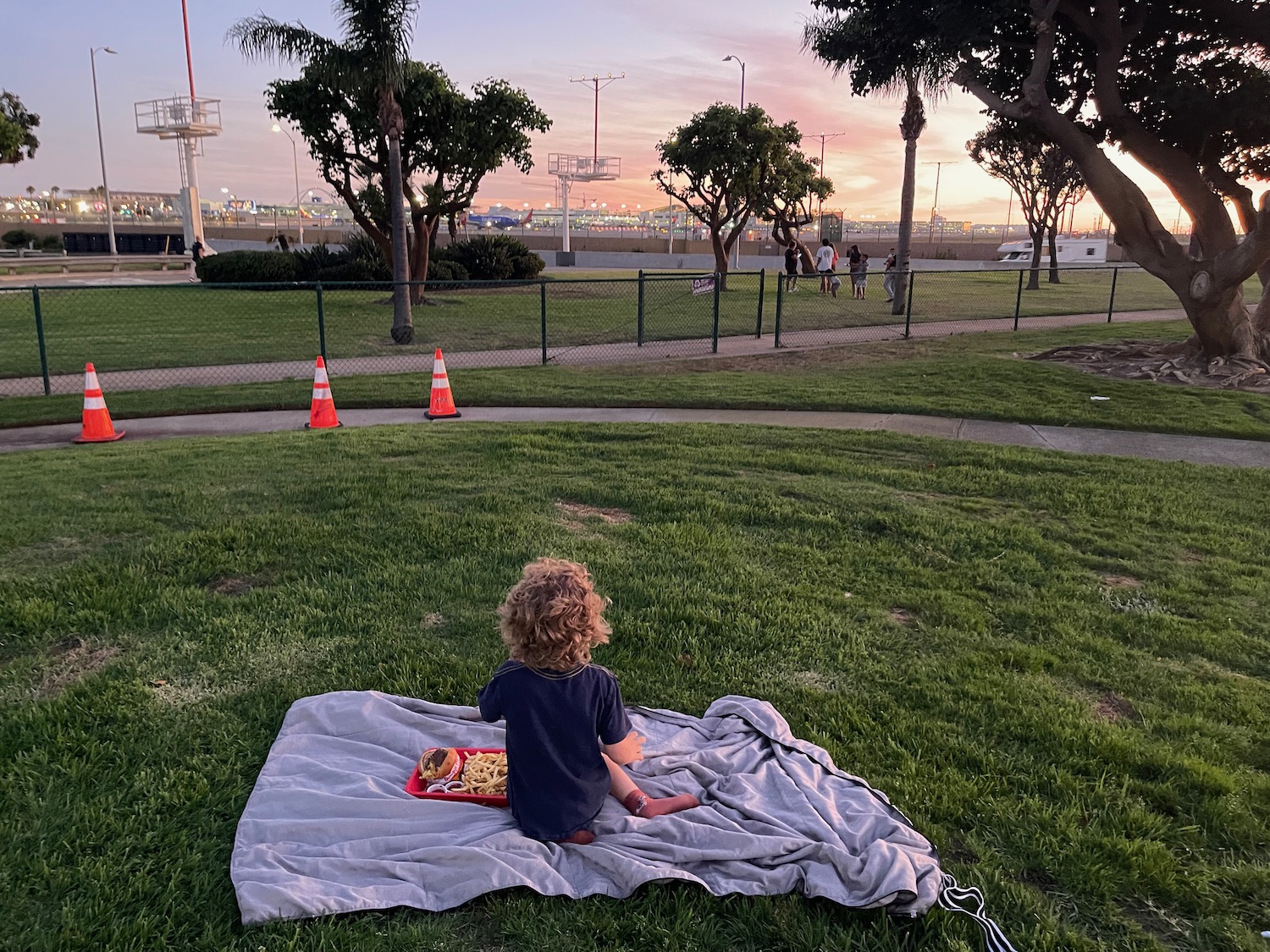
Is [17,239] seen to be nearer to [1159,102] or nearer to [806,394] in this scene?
[806,394]

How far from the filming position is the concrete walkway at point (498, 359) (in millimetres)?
11781

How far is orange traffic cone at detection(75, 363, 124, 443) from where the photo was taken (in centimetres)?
867

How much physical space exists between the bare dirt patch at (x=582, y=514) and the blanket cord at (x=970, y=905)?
3481 mm

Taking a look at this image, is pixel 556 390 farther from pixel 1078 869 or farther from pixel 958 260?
pixel 958 260

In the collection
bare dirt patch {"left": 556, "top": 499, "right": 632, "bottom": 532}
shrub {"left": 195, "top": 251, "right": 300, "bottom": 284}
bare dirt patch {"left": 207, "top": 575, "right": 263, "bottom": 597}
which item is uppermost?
shrub {"left": 195, "top": 251, "right": 300, "bottom": 284}

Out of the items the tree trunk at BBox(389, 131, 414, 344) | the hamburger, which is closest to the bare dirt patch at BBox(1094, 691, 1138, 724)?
the hamburger

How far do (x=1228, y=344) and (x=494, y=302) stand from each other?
16908 millimetres

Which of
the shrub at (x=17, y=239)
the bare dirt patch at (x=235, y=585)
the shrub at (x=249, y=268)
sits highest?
the shrub at (x=17, y=239)

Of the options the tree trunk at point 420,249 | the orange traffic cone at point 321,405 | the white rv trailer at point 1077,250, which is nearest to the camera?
the orange traffic cone at point 321,405

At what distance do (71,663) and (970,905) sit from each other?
3715 mm

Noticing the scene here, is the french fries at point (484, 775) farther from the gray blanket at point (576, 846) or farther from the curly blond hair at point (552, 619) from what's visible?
the curly blond hair at point (552, 619)

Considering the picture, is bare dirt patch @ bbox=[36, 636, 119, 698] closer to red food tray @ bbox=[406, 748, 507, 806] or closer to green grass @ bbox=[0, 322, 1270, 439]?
red food tray @ bbox=[406, 748, 507, 806]

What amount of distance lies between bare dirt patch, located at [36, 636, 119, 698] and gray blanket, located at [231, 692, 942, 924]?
1.14m

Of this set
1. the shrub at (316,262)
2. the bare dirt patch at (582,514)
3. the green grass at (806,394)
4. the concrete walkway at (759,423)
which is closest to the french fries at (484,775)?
the bare dirt patch at (582,514)
